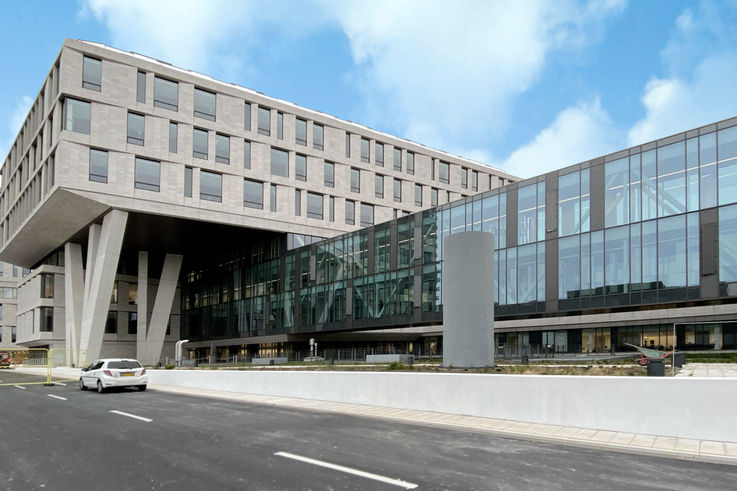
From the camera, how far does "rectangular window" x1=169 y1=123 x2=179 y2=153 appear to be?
49.2m

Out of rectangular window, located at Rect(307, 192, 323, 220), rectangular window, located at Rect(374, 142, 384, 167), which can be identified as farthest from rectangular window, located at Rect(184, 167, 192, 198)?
rectangular window, located at Rect(374, 142, 384, 167)

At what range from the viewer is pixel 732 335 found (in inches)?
1230

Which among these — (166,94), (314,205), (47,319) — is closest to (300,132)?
(314,205)

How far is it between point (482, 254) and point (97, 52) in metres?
41.9

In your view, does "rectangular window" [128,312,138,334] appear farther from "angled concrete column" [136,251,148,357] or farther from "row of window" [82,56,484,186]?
"row of window" [82,56,484,186]

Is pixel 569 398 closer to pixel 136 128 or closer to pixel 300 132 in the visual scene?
pixel 136 128

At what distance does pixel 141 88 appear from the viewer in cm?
4841

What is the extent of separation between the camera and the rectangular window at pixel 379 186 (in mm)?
61669

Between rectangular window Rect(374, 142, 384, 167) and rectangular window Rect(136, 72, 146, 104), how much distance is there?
24.7 meters

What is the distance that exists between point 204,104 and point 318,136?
12226 mm

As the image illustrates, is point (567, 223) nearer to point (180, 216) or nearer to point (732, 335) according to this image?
point (732, 335)

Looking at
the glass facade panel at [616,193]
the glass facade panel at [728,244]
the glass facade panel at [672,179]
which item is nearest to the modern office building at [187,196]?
the glass facade panel at [616,193]

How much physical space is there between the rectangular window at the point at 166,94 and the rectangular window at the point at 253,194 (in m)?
9.36

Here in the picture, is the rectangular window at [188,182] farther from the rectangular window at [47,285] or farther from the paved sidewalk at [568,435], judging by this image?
the paved sidewalk at [568,435]
